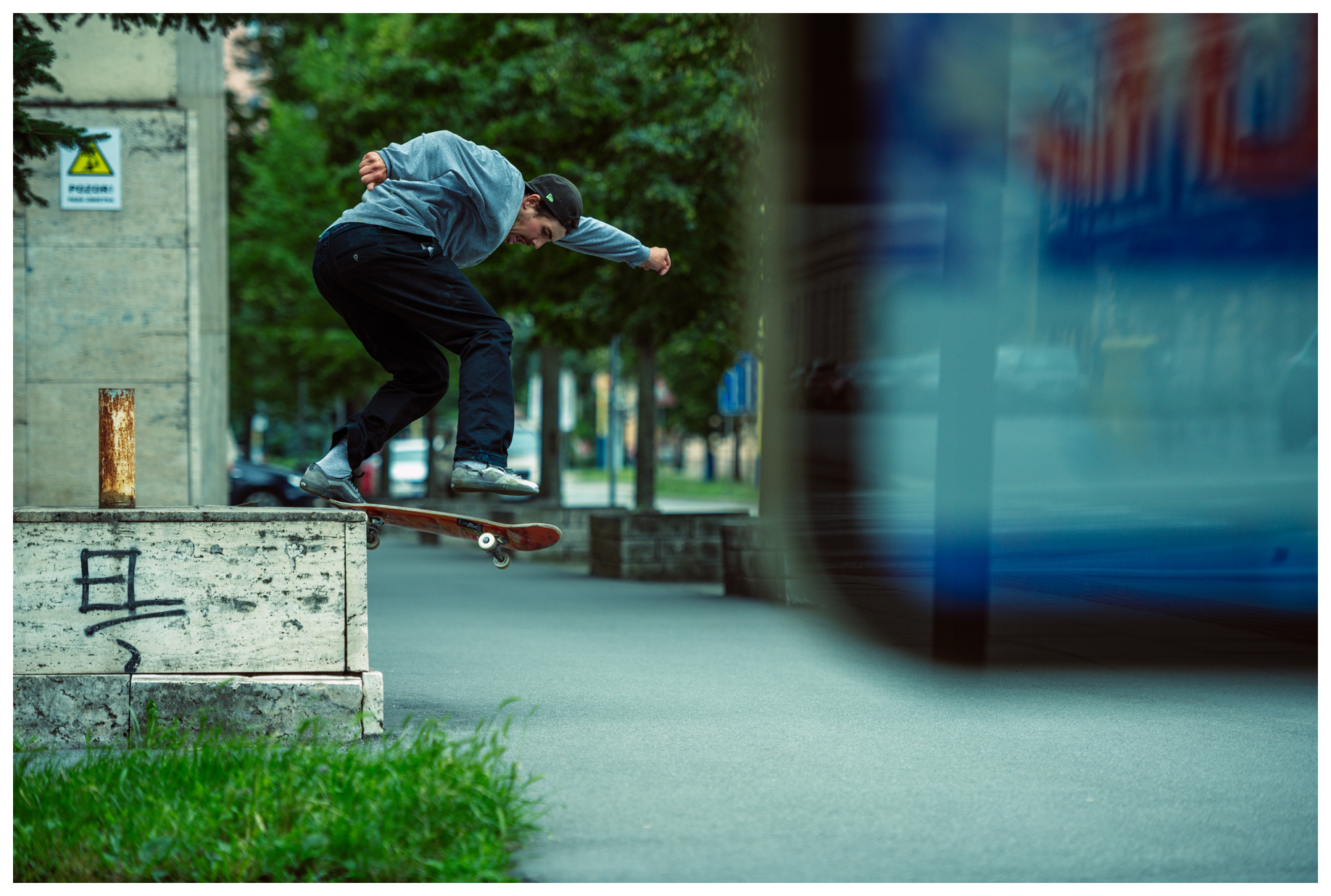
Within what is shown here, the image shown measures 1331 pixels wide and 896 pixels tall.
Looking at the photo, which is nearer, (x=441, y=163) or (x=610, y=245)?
(x=441, y=163)

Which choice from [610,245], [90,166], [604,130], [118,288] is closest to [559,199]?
[610,245]

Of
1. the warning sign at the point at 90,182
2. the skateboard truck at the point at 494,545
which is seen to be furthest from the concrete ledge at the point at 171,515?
the warning sign at the point at 90,182

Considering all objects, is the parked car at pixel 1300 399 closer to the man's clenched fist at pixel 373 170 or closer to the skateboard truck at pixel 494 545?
the skateboard truck at pixel 494 545

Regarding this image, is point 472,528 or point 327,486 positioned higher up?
point 327,486

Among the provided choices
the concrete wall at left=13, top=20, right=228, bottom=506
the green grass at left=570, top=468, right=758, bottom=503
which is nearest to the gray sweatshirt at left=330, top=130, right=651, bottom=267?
the concrete wall at left=13, top=20, right=228, bottom=506

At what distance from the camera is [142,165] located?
1038 centimetres

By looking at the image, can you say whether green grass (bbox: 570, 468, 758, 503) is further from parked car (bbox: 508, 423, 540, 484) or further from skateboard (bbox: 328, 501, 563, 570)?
skateboard (bbox: 328, 501, 563, 570)

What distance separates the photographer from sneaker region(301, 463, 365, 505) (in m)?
5.31

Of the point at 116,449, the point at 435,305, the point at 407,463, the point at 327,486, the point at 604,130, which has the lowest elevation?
the point at 407,463

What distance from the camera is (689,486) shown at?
1893 inches

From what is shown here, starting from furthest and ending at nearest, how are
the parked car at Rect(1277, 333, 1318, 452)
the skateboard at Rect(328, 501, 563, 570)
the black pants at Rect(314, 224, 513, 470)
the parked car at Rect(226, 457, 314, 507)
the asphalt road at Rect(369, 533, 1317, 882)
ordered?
1. the parked car at Rect(226, 457, 314, 507)
2. the parked car at Rect(1277, 333, 1318, 452)
3. the skateboard at Rect(328, 501, 563, 570)
4. the black pants at Rect(314, 224, 513, 470)
5. the asphalt road at Rect(369, 533, 1317, 882)

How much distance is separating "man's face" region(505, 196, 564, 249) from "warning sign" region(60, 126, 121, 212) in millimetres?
6305

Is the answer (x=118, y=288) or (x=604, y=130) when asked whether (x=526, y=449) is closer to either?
(x=604, y=130)

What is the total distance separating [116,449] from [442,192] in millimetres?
1688
